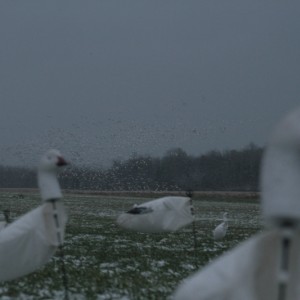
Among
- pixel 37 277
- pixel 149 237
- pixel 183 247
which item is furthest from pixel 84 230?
pixel 37 277

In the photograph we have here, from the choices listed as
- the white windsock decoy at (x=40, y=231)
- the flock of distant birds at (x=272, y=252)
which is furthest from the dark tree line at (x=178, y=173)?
the flock of distant birds at (x=272, y=252)

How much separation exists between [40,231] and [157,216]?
5.09 meters

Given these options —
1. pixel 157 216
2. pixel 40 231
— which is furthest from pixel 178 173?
pixel 40 231

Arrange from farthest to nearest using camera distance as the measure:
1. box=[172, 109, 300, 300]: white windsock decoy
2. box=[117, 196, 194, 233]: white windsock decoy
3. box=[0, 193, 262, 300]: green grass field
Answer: box=[117, 196, 194, 233]: white windsock decoy → box=[0, 193, 262, 300]: green grass field → box=[172, 109, 300, 300]: white windsock decoy

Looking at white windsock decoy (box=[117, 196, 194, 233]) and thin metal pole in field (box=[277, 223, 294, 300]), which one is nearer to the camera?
thin metal pole in field (box=[277, 223, 294, 300])

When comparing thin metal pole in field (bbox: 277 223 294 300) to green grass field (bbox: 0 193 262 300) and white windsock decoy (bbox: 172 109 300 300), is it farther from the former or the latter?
green grass field (bbox: 0 193 262 300)

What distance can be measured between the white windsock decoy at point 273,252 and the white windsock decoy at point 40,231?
13.4ft

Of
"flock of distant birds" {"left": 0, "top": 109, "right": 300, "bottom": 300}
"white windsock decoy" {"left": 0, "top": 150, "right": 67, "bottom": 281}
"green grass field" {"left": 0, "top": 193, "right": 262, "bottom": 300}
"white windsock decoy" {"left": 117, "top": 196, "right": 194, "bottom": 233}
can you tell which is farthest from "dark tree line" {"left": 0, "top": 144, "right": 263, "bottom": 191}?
"flock of distant birds" {"left": 0, "top": 109, "right": 300, "bottom": 300}

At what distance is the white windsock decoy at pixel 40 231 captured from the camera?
7992 millimetres

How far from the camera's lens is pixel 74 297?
9.15m

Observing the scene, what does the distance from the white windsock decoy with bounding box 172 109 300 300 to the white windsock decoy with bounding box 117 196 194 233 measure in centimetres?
844

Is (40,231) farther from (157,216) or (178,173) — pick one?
(178,173)

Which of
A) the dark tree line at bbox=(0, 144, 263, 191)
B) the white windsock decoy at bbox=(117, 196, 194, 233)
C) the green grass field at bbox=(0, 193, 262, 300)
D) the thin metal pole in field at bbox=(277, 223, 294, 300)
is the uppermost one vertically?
the dark tree line at bbox=(0, 144, 263, 191)

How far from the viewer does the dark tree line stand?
6366 centimetres
